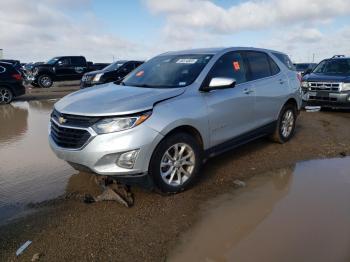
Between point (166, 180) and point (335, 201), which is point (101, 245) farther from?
point (335, 201)

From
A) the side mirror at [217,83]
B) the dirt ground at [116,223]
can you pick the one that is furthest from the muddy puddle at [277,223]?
the side mirror at [217,83]

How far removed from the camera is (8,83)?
1326cm

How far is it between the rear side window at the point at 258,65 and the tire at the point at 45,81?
1771cm

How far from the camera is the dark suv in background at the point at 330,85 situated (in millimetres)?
9883

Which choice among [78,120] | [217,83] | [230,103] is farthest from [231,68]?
[78,120]

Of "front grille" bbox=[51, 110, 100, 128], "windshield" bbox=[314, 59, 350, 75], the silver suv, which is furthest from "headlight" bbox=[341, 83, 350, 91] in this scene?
"front grille" bbox=[51, 110, 100, 128]

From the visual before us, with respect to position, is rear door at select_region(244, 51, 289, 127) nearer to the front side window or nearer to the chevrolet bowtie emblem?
the chevrolet bowtie emblem

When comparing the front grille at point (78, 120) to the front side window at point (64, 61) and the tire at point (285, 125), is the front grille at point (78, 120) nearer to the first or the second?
the tire at point (285, 125)

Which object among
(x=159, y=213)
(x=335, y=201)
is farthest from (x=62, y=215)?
(x=335, y=201)

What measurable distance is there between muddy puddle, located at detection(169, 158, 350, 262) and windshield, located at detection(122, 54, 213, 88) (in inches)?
63.5

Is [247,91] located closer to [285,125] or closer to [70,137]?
[285,125]

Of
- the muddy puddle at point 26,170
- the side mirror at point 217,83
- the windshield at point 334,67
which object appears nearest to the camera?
the muddy puddle at point 26,170

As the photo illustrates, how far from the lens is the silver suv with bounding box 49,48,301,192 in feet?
12.2

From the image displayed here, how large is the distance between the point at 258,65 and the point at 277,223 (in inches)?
118
